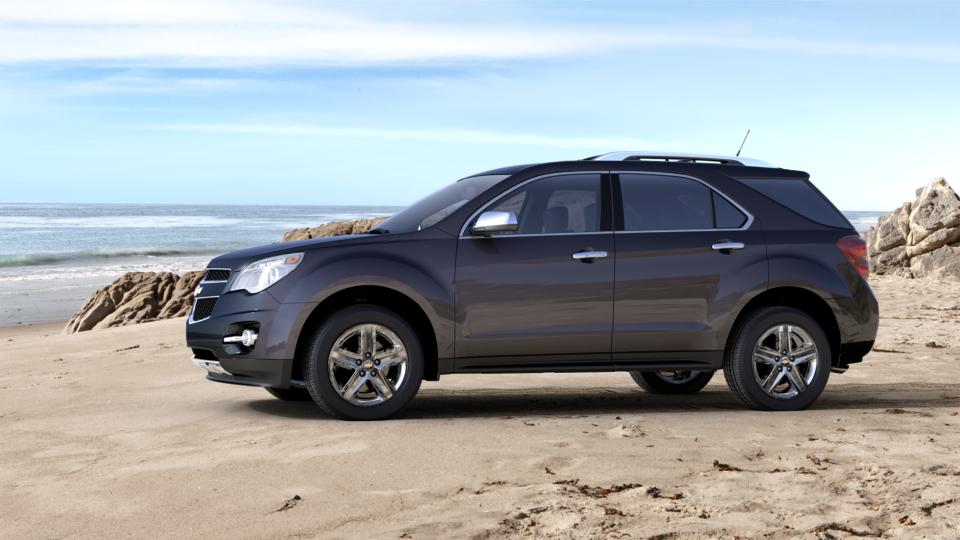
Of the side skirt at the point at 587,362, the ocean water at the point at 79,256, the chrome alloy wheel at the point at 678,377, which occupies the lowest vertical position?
the ocean water at the point at 79,256

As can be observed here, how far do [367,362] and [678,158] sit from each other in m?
2.75

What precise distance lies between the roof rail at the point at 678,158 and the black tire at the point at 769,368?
1130mm

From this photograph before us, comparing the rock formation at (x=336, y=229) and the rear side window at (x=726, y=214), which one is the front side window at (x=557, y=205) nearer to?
the rear side window at (x=726, y=214)

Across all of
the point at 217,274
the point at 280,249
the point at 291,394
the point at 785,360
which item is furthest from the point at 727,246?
the point at 217,274

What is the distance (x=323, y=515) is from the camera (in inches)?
216

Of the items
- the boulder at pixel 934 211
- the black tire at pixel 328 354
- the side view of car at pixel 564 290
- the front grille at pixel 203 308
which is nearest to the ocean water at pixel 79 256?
the front grille at pixel 203 308

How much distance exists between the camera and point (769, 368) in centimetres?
855

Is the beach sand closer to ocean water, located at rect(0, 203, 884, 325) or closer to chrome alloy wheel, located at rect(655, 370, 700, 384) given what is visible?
chrome alloy wheel, located at rect(655, 370, 700, 384)

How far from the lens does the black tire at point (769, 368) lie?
838 centimetres

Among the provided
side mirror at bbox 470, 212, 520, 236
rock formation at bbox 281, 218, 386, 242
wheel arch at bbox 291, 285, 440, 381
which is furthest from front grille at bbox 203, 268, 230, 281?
rock formation at bbox 281, 218, 386, 242

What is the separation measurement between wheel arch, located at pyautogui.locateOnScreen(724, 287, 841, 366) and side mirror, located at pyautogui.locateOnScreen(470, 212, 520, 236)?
190cm

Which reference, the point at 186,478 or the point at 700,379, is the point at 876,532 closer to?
the point at 186,478

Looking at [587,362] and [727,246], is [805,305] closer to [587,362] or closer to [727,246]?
[727,246]

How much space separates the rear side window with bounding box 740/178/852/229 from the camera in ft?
28.6
